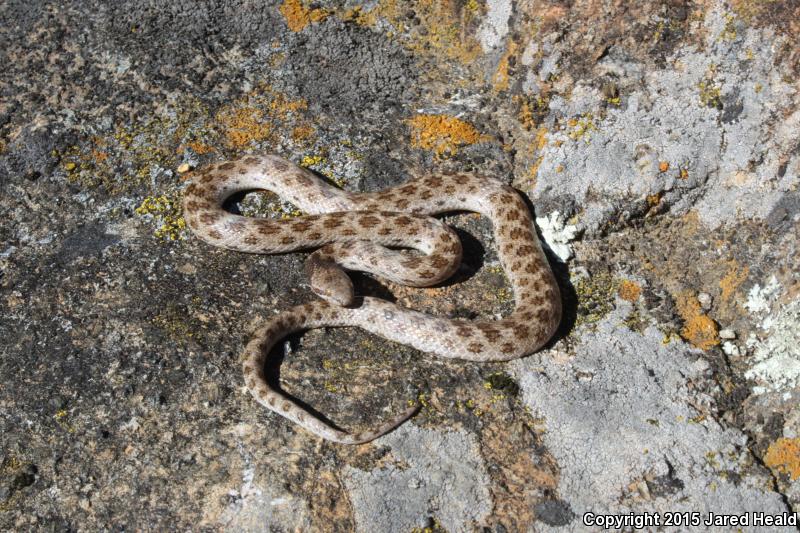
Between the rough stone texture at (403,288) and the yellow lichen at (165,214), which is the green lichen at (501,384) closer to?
the rough stone texture at (403,288)

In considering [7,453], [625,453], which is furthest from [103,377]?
[625,453]

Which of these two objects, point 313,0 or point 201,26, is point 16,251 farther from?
point 313,0

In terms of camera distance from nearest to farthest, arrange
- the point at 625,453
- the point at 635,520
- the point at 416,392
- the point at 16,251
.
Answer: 1. the point at 635,520
2. the point at 625,453
3. the point at 416,392
4. the point at 16,251

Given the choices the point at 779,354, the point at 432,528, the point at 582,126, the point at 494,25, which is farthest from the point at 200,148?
the point at 779,354

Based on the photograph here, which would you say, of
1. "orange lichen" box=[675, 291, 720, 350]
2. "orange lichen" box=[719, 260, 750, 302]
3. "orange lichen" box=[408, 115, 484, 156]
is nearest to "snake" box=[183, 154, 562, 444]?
"orange lichen" box=[408, 115, 484, 156]

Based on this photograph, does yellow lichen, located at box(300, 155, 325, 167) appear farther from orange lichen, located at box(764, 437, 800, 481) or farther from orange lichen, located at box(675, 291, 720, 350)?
orange lichen, located at box(764, 437, 800, 481)

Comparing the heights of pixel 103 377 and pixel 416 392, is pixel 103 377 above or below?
below

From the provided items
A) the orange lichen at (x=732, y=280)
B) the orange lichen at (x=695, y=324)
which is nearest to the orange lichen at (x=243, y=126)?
the orange lichen at (x=695, y=324)
